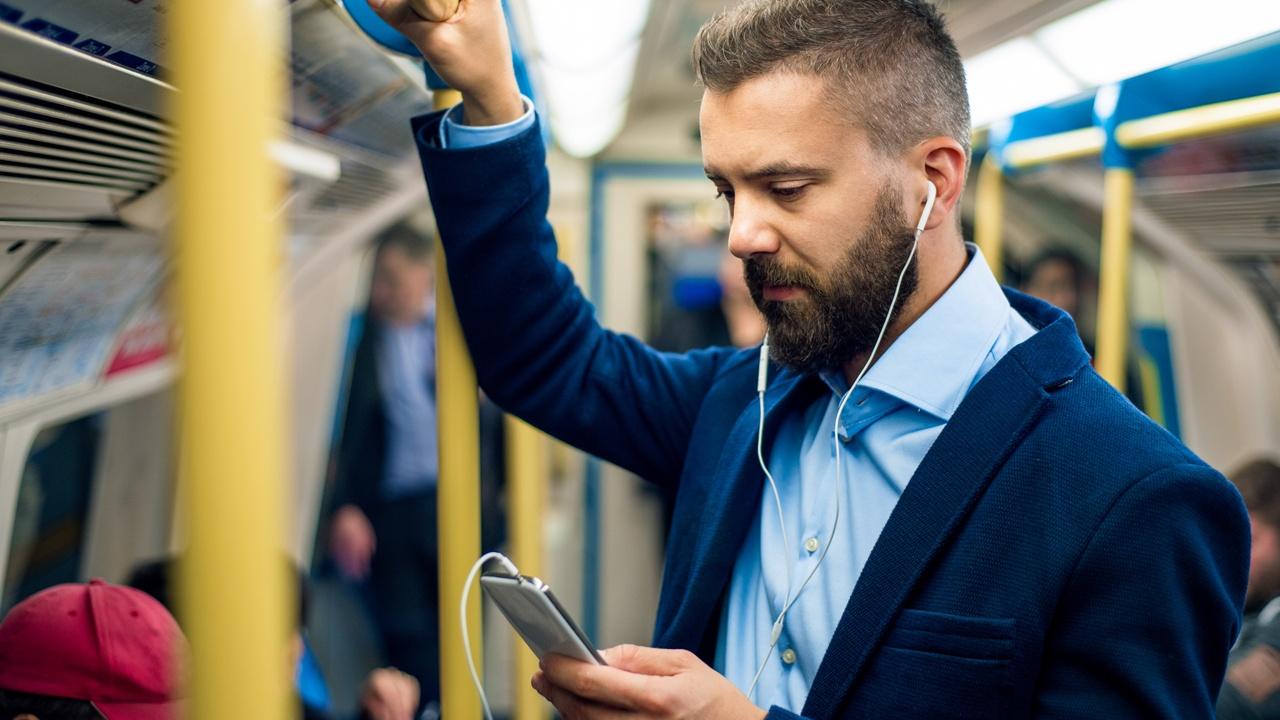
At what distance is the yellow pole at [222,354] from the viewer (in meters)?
0.56

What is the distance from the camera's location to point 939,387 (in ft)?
3.92

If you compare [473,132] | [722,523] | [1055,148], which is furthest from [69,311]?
[1055,148]

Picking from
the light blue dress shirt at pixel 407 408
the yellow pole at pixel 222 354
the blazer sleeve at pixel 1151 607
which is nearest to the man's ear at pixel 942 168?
the blazer sleeve at pixel 1151 607

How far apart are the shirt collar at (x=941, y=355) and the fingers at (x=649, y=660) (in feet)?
1.16

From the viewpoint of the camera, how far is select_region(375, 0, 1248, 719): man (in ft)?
3.28

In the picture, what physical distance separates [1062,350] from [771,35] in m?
0.49

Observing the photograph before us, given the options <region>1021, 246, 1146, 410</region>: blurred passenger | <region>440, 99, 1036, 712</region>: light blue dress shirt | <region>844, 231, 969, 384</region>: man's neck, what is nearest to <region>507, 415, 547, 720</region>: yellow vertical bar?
<region>440, 99, 1036, 712</region>: light blue dress shirt

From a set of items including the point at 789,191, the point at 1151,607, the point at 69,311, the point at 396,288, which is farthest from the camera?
the point at 396,288

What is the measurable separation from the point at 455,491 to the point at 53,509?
69.9 inches

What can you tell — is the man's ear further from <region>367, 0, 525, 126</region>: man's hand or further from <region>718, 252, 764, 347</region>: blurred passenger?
<region>718, 252, 764, 347</region>: blurred passenger

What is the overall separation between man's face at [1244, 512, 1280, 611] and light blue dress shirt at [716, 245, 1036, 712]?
7.36 feet

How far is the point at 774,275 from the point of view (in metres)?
1.24

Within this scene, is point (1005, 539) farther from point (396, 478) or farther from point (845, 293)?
point (396, 478)

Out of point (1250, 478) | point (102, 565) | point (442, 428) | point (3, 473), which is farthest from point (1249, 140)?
point (102, 565)
